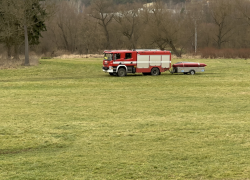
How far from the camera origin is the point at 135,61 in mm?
33000

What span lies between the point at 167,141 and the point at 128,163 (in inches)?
90.0

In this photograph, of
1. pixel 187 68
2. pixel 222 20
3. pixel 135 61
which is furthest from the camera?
pixel 222 20

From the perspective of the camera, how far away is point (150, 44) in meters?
71.8

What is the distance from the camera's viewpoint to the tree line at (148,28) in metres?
72.2

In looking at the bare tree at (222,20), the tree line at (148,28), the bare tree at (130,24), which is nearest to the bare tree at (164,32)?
the tree line at (148,28)

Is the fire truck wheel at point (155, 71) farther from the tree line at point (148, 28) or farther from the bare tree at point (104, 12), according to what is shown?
the bare tree at point (104, 12)

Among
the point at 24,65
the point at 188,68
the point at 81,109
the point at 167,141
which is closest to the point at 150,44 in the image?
the point at 24,65

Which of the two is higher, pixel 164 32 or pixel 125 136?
pixel 164 32

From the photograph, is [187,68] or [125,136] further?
[187,68]

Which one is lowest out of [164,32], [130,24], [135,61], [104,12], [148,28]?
[135,61]

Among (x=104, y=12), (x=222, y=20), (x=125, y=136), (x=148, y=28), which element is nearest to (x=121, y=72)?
(x=125, y=136)

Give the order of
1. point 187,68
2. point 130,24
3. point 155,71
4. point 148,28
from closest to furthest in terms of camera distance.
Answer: point 155,71 < point 187,68 < point 148,28 < point 130,24

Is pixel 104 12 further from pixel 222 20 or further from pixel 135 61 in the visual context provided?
pixel 135 61

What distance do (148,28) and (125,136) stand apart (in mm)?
62585
